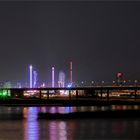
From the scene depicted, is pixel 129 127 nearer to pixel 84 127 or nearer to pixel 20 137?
pixel 84 127

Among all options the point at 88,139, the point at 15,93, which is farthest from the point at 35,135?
the point at 15,93

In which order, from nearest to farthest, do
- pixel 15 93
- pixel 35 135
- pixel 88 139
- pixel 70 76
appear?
1. pixel 88 139
2. pixel 35 135
3. pixel 15 93
4. pixel 70 76

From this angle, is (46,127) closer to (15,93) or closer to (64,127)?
(64,127)

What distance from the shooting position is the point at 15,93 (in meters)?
130

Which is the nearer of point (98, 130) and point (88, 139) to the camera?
point (88, 139)

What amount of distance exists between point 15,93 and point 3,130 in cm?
10322

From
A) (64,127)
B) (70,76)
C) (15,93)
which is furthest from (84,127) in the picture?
(70,76)

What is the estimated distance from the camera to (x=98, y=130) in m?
27.3

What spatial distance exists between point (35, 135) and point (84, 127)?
500cm

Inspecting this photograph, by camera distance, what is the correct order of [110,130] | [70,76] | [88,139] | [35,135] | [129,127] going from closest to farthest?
[88,139], [35,135], [110,130], [129,127], [70,76]

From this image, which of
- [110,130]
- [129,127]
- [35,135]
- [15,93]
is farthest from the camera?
[15,93]

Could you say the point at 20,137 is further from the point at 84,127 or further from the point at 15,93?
the point at 15,93

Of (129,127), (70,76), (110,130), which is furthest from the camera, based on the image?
(70,76)

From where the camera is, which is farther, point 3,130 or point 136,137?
point 3,130
